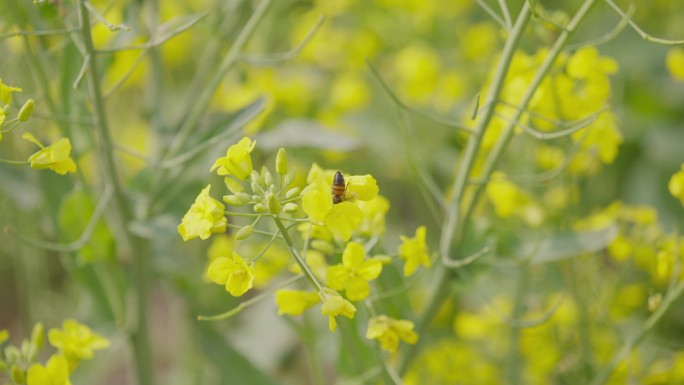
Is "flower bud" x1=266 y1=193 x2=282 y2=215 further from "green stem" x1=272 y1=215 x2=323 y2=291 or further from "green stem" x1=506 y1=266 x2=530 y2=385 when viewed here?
"green stem" x1=506 y1=266 x2=530 y2=385

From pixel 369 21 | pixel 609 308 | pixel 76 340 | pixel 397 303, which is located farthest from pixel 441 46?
pixel 76 340

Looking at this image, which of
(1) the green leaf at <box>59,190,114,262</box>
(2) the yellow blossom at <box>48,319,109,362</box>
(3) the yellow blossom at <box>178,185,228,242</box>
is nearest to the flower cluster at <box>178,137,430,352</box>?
(3) the yellow blossom at <box>178,185,228,242</box>

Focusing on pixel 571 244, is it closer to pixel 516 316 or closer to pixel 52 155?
pixel 516 316

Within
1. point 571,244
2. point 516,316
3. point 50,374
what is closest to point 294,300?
point 50,374

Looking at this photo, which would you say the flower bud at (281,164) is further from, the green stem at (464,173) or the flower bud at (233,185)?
the green stem at (464,173)

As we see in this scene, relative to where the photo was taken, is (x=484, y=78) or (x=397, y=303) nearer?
(x=397, y=303)

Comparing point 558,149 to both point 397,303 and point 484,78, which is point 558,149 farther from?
point 397,303
